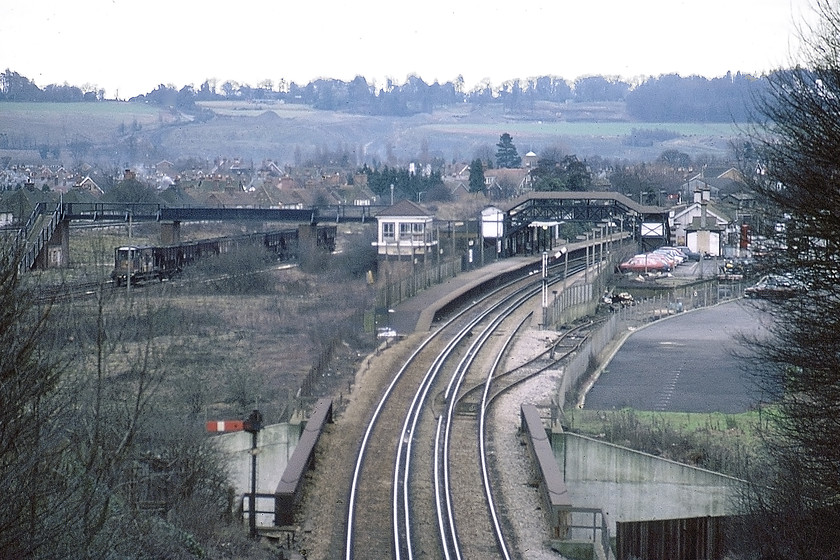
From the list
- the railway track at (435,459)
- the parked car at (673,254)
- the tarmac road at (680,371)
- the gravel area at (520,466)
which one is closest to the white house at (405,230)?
the parked car at (673,254)

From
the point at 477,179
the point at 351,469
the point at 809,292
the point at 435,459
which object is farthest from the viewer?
the point at 477,179

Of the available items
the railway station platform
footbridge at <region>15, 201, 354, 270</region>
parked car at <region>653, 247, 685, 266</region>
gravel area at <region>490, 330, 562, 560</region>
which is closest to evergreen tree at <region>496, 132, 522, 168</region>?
footbridge at <region>15, 201, 354, 270</region>

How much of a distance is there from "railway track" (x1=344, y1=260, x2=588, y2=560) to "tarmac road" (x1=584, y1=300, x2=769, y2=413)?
1.48m

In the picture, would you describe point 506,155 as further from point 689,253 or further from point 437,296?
point 437,296

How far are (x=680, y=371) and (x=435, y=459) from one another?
9.06 m

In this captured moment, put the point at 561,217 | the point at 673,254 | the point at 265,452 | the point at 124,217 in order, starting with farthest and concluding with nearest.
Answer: the point at 561,217 → the point at 673,254 → the point at 124,217 → the point at 265,452

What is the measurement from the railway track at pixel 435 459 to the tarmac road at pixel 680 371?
1477 mm

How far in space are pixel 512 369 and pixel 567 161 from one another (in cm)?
5792

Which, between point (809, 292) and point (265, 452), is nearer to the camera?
point (809, 292)

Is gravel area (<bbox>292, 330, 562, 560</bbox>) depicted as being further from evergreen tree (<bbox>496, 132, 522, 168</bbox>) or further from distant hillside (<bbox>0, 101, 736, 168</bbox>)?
evergreen tree (<bbox>496, 132, 522, 168</bbox>)

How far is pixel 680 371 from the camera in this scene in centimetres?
2159

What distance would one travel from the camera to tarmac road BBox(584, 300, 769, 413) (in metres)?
18.6

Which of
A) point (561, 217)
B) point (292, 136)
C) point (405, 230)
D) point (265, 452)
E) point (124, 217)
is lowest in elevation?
point (265, 452)

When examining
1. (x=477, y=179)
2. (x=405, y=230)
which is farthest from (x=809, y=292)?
(x=477, y=179)
